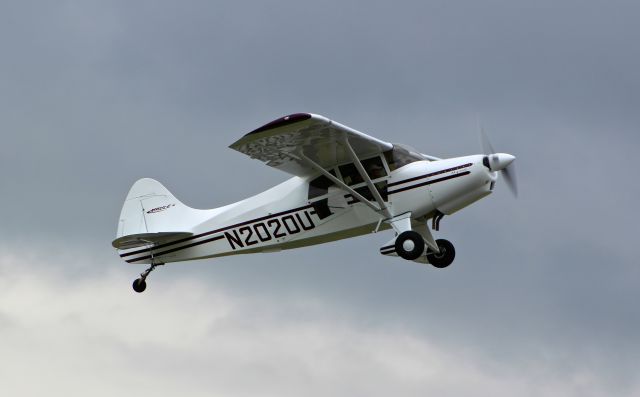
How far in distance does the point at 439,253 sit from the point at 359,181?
235cm

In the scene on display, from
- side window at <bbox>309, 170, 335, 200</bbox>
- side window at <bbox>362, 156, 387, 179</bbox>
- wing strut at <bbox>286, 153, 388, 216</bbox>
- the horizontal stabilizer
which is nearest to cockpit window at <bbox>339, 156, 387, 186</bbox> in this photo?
side window at <bbox>362, 156, 387, 179</bbox>

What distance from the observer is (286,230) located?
2319 centimetres

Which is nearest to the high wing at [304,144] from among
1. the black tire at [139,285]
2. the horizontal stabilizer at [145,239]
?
the horizontal stabilizer at [145,239]

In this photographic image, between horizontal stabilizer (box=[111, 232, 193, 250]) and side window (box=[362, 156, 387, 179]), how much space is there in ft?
14.0

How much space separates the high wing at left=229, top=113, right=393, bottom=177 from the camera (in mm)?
20219

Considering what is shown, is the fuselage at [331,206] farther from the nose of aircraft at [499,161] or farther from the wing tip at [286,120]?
the wing tip at [286,120]

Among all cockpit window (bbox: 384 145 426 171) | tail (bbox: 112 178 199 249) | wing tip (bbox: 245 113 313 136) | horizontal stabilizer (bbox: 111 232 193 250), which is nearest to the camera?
wing tip (bbox: 245 113 313 136)

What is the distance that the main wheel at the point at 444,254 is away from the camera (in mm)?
23266

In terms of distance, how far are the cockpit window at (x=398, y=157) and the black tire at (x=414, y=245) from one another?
4.74 feet

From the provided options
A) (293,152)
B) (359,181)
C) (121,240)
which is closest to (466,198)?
(359,181)

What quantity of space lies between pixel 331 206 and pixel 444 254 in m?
2.55

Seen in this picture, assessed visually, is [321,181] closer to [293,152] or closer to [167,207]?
[293,152]

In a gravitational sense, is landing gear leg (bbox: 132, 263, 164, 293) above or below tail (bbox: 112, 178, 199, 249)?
below

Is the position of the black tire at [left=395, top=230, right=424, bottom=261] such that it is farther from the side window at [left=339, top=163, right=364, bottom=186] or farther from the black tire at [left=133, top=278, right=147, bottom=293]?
the black tire at [left=133, top=278, right=147, bottom=293]
